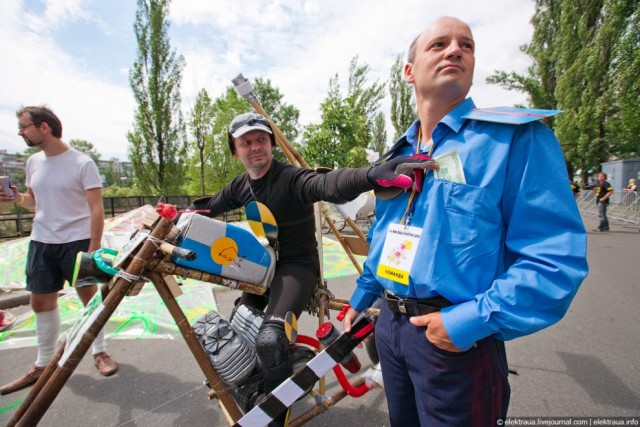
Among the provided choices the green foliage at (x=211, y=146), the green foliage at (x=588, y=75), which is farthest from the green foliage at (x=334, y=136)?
the green foliage at (x=588, y=75)

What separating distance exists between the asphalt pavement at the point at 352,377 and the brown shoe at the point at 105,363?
62 millimetres

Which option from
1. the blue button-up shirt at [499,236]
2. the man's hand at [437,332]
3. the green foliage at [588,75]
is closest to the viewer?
the blue button-up shirt at [499,236]

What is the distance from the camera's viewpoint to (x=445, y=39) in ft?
4.09

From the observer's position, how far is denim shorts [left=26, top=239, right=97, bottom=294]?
9.16 ft

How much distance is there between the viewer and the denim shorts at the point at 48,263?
2791 mm

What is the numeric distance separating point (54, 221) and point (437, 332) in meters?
3.29

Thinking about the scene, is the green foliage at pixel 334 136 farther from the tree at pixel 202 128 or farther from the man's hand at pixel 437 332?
the man's hand at pixel 437 332

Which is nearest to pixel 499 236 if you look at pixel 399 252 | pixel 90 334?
pixel 399 252

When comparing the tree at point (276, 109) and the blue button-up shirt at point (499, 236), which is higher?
the tree at point (276, 109)

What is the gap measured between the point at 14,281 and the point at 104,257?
206 inches

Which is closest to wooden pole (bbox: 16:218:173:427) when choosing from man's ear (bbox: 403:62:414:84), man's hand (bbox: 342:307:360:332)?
man's hand (bbox: 342:307:360:332)

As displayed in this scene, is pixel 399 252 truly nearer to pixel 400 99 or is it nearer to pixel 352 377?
pixel 352 377

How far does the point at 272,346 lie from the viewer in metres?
1.78

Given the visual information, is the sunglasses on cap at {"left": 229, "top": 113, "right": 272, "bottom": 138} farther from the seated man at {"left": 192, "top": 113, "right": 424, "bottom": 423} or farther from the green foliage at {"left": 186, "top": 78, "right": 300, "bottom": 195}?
the green foliage at {"left": 186, "top": 78, "right": 300, "bottom": 195}
